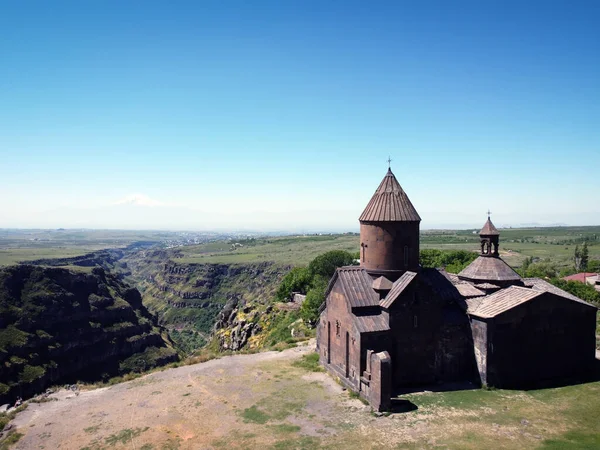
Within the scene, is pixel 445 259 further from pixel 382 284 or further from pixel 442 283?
pixel 382 284

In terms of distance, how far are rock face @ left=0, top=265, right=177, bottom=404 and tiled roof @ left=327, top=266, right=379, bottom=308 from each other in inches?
2260

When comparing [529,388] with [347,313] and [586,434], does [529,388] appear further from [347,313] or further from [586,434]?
[347,313]

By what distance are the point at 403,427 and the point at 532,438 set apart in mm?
5366

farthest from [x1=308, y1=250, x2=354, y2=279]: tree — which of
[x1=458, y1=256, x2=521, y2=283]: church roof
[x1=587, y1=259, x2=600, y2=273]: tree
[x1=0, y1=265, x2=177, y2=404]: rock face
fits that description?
[x1=587, y1=259, x2=600, y2=273]: tree

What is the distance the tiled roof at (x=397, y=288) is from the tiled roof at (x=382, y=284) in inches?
13.2

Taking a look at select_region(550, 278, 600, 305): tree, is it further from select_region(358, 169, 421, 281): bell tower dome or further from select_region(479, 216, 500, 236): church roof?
select_region(358, 169, 421, 281): bell tower dome

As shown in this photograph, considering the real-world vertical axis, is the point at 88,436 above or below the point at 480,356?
below

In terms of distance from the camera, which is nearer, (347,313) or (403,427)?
(403,427)

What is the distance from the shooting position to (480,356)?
76.8 feet

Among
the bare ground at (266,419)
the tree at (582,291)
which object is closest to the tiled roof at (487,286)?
the bare ground at (266,419)

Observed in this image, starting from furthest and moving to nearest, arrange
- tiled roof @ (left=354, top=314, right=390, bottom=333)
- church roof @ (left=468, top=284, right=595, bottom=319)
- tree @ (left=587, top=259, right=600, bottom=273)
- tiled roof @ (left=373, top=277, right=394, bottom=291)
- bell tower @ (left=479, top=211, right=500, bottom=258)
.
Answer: tree @ (left=587, top=259, right=600, bottom=273), bell tower @ (left=479, top=211, right=500, bottom=258), tiled roof @ (left=373, top=277, right=394, bottom=291), church roof @ (left=468, top=284, right=595, bottom=319), tiled roof @ (left=354, top=314, right=390, bottom=333)

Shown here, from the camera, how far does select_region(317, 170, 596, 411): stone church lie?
22953 millimetres

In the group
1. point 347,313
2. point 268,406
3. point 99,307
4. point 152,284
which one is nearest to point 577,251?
point 347,313

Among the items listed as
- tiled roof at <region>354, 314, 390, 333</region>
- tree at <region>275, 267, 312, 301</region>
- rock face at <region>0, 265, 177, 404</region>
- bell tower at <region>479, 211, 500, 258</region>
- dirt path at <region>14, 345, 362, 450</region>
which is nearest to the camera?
dirt path at <region>14, 345, 362, 450</region>
